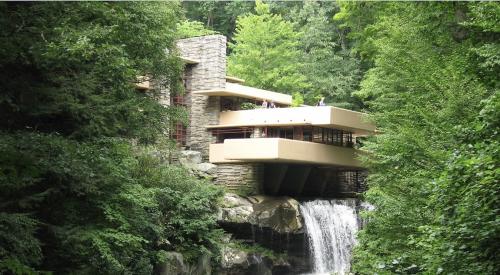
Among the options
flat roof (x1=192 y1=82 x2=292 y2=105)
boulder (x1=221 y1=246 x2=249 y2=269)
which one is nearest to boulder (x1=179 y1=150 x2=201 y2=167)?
flat roof (x1=192 y1=82 x2=292 y2=105)

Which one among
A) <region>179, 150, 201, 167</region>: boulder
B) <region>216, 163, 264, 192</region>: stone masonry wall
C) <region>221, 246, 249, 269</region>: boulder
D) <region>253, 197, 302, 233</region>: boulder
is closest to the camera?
<region>221, 246, 249, 269</region>: boulder

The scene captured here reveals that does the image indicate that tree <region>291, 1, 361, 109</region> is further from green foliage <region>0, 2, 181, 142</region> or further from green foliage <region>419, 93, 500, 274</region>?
green foliage <region>419, 93, 500, 274</region>

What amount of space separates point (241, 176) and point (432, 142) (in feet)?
43.8

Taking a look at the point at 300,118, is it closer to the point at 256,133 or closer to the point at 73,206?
the point at 256,133

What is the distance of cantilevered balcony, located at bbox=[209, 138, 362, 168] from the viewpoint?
869 inches

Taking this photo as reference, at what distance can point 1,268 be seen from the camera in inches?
343

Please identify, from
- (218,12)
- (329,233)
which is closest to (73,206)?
(329,233)

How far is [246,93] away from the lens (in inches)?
1045

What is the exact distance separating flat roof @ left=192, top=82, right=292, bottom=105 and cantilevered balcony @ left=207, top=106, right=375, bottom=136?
91 cm

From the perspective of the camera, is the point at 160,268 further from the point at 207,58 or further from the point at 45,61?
the point at 207,58

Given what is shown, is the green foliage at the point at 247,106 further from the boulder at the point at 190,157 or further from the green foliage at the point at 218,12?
the green foliage at the point at 218,12

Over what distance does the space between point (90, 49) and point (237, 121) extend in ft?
48.8

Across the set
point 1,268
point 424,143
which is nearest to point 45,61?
point 1,268

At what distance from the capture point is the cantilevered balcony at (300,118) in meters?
23.3
